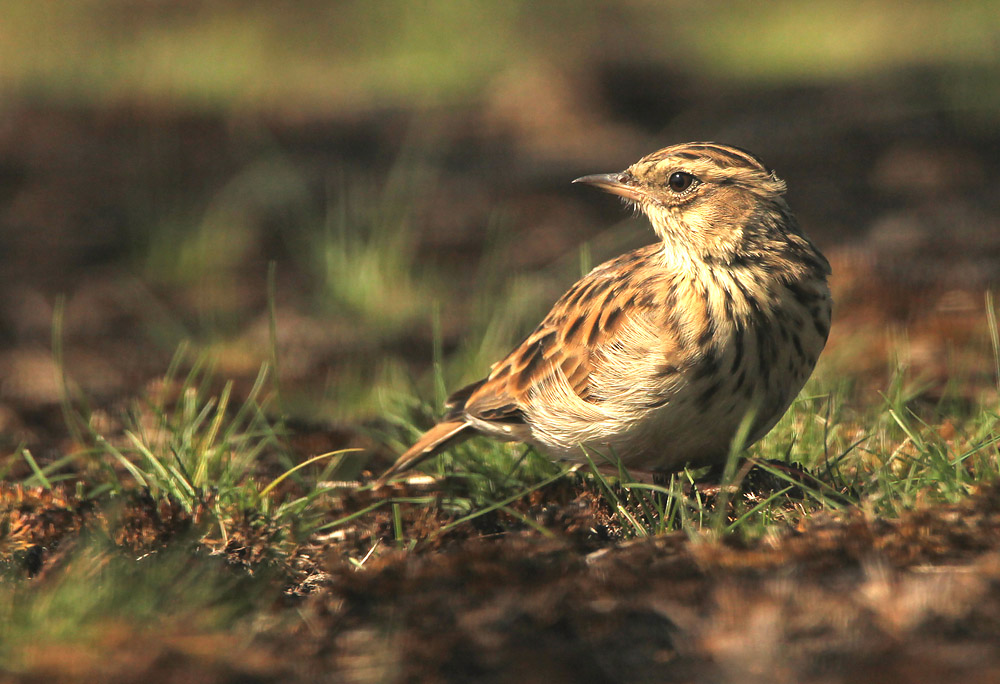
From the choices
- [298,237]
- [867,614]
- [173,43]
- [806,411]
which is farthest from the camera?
[173,43]

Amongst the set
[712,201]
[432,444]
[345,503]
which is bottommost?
[345,503]

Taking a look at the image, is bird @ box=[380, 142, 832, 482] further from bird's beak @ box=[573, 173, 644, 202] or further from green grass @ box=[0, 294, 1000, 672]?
green grass @ box=[0, 294, 1000, 672]

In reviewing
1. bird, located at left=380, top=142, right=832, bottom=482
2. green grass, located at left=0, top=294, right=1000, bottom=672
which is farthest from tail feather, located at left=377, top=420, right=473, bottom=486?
green grass, located at left=0, top=294, right=1000, bottom=672

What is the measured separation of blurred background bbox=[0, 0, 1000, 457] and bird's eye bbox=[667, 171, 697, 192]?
1432mm

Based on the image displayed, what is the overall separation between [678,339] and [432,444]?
1.37 m

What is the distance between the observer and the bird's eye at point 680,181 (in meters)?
5.37

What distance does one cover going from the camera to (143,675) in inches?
127

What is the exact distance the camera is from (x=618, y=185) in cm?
556

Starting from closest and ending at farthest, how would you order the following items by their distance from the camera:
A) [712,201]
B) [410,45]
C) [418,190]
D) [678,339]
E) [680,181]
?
[678,339]
[712,201]
[680,181]
[418,190]
[410,45]

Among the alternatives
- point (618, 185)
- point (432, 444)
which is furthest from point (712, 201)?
point (432, 444)

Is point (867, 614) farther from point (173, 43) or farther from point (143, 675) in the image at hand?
point (173, 43)

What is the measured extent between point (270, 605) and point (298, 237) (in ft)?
23.7

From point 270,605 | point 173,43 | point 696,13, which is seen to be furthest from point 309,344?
point 696,13

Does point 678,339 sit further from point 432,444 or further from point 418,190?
point 418,190
